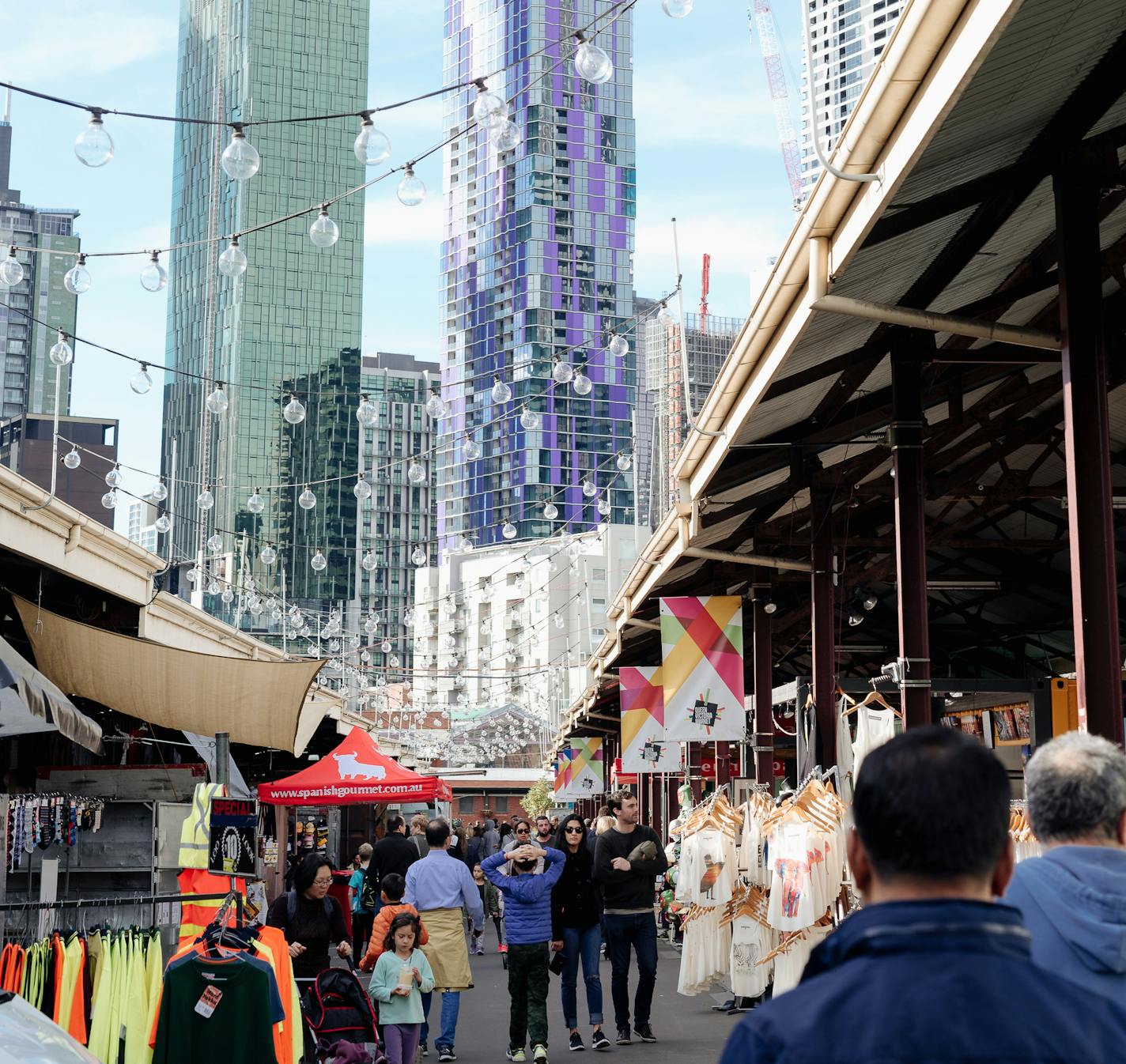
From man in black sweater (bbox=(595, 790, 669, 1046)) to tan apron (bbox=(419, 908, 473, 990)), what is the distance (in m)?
1.33

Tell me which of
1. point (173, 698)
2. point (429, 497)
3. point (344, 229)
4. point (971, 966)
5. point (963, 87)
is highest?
point (344, 229)

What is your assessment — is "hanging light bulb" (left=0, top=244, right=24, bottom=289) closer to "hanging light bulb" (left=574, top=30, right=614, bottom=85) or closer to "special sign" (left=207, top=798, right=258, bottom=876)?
"special sign" (left=207, top=798, right=258, bottom=876)

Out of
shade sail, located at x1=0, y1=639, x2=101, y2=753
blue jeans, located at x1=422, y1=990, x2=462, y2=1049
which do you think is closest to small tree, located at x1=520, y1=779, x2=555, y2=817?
blue jeans, located at x1=422, y1=990, x2=462, y2=1049

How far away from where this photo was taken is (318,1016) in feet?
30.3

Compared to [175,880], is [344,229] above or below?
above

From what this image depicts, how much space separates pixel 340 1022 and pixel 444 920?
2.40 metres

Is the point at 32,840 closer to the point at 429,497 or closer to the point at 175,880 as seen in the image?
the point at 175,880

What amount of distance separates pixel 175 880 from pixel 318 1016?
4.07 m

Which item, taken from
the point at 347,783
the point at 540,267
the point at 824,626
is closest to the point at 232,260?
the point at 824,626

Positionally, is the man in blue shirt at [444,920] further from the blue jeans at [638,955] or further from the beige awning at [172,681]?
the beige awning at [172,681]

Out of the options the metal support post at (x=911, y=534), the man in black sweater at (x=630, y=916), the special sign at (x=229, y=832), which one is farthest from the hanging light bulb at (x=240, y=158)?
the man in black sweater at (x=630, y=916)

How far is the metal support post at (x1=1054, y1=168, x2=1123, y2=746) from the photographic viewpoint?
286 inches

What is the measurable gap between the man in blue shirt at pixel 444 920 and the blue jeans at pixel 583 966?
92 cm

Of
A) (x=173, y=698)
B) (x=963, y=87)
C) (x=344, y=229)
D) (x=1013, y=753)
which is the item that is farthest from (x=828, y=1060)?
(x=344, y=229)
